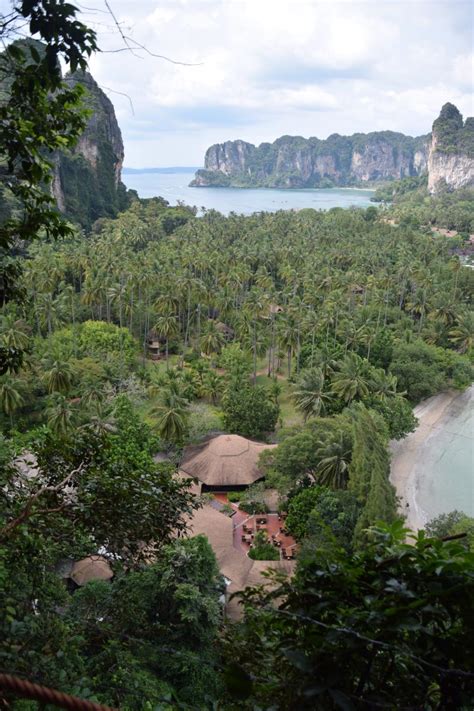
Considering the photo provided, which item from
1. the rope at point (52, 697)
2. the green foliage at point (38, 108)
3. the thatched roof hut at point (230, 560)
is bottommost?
the thatched roof hut at point (230, 560)

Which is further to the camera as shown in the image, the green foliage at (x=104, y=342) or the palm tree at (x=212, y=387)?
the green foliage at (x=104, y=342)

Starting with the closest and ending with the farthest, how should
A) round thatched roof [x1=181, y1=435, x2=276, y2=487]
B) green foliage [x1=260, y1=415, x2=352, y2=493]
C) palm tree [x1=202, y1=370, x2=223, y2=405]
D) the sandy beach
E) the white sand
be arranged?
green foliage [x1=260, y1=415, x2=352, y2=493] → the white sand → the sandy beach → round thatched roof [x1=181, y1=435, x2=276, y2=487] → palm tree [x1=202, y1=370, x2=223, y2=405]

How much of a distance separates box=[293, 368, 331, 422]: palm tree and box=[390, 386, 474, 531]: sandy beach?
4251 millimetres

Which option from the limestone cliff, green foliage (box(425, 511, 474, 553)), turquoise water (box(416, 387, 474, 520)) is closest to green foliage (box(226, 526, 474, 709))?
green foliage (box(425, 511, 474, 553))

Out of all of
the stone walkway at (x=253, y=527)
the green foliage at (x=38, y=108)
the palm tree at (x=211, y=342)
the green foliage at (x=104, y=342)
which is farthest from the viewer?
the palm tree at (x=211, y=342)

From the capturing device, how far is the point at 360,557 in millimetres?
2795

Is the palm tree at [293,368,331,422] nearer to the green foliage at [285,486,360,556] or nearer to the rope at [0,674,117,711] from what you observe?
the green foliage at [285,486,360,556]

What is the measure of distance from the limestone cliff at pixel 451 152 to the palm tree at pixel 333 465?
12662 cm

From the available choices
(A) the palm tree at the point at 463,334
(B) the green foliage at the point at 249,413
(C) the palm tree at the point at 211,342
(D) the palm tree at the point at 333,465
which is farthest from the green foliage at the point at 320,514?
(A) the palm tree at the point at 463,334

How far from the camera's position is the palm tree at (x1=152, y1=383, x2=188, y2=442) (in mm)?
21312

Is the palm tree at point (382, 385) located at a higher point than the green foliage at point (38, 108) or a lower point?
lower

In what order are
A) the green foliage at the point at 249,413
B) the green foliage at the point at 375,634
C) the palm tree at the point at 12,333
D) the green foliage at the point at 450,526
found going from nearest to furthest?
the green foliage at the point at 375,634
the green foliage at the point at 450,526
the palm tree at the point at 12,333
the green foliage at the point at 249,413

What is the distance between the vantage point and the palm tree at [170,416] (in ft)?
69.9

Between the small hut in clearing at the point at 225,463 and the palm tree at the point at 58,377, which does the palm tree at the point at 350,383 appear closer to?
the small hut in clearing at the point at 225,463
